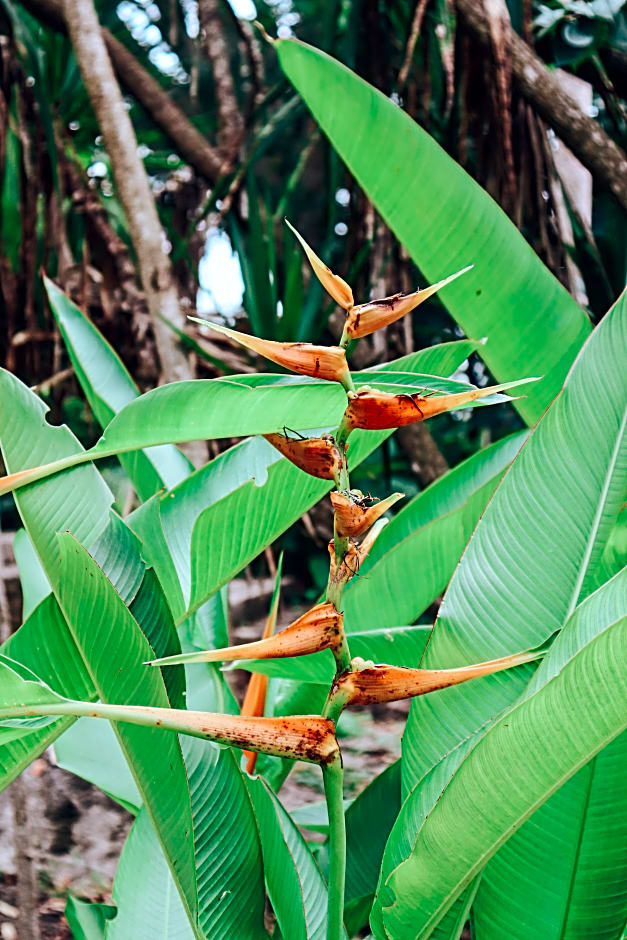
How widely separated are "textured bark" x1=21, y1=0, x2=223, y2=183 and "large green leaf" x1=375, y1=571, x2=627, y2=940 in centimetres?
170

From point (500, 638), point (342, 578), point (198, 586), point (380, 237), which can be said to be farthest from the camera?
point (380, 237)

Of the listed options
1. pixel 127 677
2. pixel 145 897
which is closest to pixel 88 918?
pixel 145 897

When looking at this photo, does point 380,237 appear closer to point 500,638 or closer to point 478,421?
point 478,421

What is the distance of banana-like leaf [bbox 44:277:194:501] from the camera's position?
78 cm

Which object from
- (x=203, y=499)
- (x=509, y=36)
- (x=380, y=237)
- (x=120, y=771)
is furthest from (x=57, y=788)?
(x=509, y=36)

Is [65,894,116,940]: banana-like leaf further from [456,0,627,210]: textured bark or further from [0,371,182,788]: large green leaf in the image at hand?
[456,0,627,210]: textured bark

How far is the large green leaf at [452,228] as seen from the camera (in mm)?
649

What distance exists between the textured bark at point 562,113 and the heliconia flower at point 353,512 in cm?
123

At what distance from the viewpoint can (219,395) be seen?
473mm

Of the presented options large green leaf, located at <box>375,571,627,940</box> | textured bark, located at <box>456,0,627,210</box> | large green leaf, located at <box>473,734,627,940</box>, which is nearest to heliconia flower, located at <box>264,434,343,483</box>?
large green leaf, located at <box>375,571,627,940</box>

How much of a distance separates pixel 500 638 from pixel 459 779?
123 millimetres

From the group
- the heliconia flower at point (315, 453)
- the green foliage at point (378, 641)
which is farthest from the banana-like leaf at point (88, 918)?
the heliconia flower at point (315, 453)

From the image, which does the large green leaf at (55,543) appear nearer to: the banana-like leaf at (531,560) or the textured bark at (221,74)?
the banana-like leaf at (531,560)

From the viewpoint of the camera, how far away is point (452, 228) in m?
0.65
